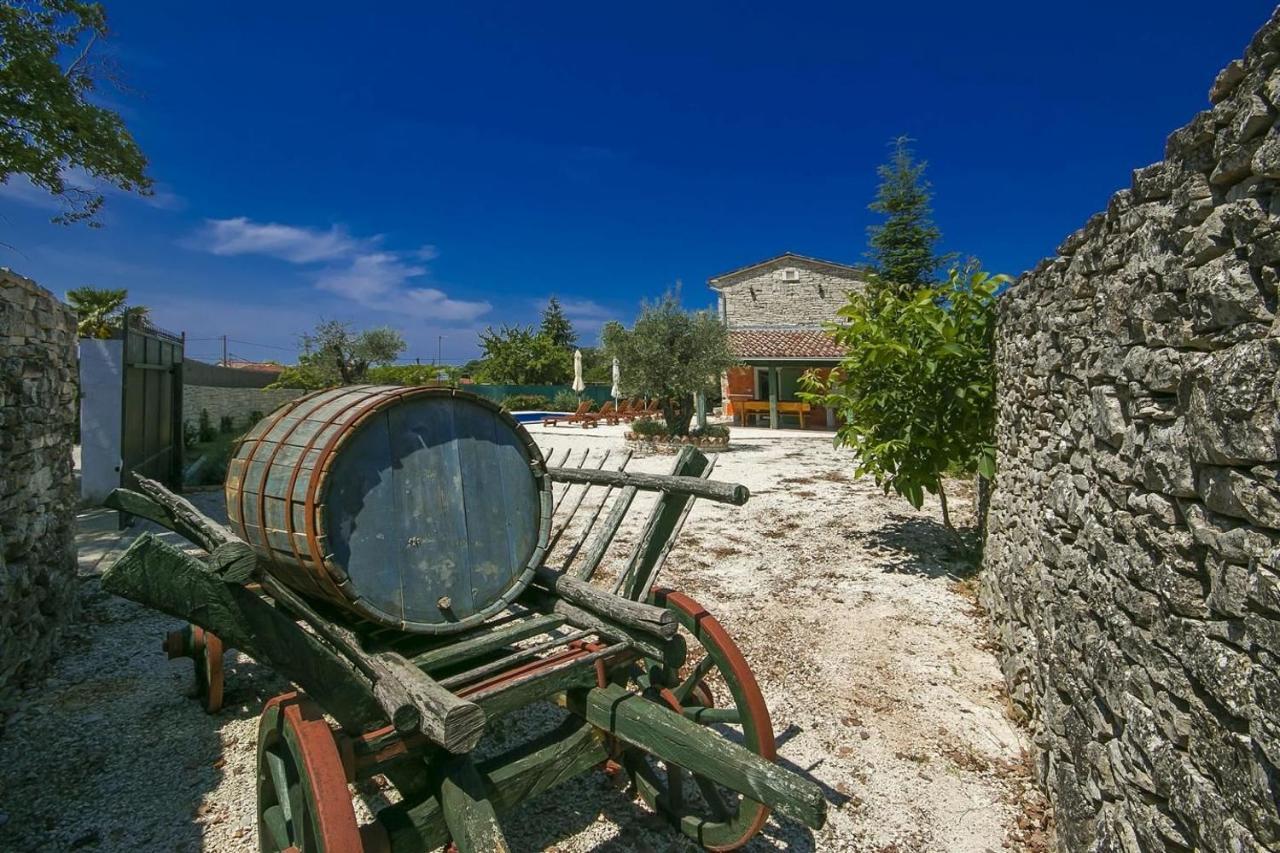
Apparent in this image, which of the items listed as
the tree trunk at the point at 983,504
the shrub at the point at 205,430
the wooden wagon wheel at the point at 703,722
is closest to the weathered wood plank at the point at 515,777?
the wooden wagon wheel at the point at 703,722

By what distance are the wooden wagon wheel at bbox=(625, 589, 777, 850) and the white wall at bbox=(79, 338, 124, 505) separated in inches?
288

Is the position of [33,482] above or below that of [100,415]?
below

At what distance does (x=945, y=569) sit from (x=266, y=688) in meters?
5.93

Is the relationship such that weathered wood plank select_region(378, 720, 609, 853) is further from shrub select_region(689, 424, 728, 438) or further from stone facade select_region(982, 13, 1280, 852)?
shrub select_region(689, 424, 728, 438)

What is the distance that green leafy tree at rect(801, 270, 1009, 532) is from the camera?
5797mm

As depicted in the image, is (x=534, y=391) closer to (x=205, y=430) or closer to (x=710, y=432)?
(x=710, y=432)

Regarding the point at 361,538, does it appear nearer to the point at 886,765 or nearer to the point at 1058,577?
the point at 886,765

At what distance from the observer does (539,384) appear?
137 feet

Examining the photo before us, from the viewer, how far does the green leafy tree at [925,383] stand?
19.0 feet

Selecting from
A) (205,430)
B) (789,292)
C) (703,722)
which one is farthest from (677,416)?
(703,722)

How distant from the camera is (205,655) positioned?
11.7 ft

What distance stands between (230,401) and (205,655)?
55.6ft

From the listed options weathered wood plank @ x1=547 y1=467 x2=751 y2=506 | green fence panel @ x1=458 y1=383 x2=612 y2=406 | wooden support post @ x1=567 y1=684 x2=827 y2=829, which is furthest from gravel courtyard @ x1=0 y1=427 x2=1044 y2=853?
green fence panel @ x1=458 y1=383 x2=612 y2=406

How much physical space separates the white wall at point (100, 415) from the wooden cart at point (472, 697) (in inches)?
196
